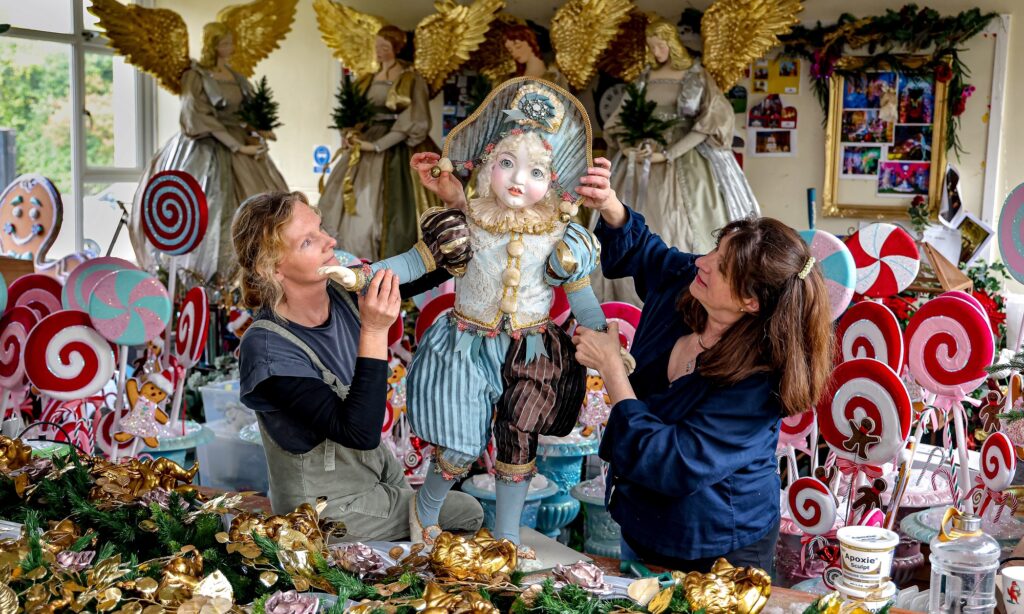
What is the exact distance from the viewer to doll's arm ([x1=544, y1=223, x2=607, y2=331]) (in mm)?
1950

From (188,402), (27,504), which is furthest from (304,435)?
(188,402)

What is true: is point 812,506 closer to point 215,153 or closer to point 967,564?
point 967,564

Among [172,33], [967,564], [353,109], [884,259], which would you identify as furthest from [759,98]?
[967,564]

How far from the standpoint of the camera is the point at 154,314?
2.96m

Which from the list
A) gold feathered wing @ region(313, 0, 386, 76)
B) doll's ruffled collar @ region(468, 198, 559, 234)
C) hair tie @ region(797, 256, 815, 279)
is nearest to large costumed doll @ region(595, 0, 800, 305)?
gold feathered wing @ region(313, 0, 386, 76)

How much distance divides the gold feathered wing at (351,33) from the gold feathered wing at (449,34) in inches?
12.7

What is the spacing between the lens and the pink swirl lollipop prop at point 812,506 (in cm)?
230

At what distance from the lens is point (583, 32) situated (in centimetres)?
525

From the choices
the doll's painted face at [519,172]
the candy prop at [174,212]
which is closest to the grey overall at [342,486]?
the doll's painted face at [519,172]

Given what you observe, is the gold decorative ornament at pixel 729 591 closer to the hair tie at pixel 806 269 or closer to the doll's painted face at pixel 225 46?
the hair tie at pixel 806 269

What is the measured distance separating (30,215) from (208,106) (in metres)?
2.19

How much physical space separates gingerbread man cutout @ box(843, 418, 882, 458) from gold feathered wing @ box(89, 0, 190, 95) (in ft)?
15.8

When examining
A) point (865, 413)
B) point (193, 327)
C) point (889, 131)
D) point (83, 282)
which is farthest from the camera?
point (889, 131)

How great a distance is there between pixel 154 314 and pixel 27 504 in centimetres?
114
